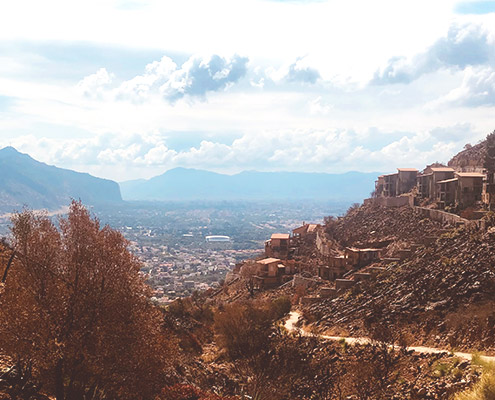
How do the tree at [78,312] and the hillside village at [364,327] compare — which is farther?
the hillside village at [364,327]

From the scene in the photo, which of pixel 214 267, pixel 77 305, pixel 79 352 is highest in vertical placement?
pixel 77 305

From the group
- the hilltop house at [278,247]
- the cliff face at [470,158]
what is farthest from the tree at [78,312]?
the cliff face at [470,158]

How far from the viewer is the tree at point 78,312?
12.9 meters

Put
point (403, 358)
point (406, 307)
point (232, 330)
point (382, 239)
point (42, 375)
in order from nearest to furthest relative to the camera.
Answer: point (42, 375) → point (403, 358) → point (406, 307) → point (232, 330) → point (382, 239)

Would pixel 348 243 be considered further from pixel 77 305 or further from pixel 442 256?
pixel 77 305

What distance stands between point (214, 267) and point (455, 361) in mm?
121807

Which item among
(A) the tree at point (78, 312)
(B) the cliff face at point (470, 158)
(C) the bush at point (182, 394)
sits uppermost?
(B) the cliff face at point (470, 158)

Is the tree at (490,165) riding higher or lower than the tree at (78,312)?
higher

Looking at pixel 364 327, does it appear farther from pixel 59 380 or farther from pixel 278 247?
pixel 278 247

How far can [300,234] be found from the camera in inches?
2569

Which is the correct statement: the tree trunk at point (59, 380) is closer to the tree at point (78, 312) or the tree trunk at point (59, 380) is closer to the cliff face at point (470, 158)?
the tree at point (78, 312)

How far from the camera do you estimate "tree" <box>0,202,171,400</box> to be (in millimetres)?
12883

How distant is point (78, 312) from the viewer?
1356 cm

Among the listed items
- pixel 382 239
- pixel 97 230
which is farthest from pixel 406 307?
pixel 382 239
